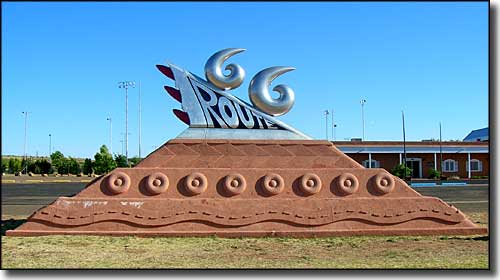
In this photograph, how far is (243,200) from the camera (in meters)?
12.9

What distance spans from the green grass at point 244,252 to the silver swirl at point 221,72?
3.85 m

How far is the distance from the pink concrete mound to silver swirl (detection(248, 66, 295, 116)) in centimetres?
86

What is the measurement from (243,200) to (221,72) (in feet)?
10.7

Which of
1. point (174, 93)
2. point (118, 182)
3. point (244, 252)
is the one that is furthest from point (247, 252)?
point (174, 93)

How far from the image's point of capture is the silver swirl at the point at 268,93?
13734 mm

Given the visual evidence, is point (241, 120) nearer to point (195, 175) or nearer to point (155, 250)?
point (195, 175)

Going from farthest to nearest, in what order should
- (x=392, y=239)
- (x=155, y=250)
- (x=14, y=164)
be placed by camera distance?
(x=14, y=164), (x=392, y=239), (x=155, y=250)

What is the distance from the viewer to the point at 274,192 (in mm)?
13031

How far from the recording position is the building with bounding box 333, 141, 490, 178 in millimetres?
43812

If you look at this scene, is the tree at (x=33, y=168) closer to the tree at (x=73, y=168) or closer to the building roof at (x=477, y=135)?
the tree at (x=73, y=168)

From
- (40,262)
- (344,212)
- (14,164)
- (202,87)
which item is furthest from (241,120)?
(14,164)

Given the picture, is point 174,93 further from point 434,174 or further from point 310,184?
point 434,174

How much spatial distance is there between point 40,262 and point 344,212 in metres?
6.71

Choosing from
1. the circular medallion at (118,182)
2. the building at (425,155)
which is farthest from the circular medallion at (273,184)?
the building at (425,155)
